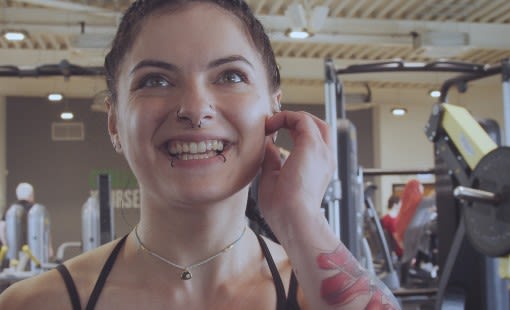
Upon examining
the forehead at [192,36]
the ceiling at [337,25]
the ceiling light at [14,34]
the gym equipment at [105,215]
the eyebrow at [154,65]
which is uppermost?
the ceiling at [337,25]

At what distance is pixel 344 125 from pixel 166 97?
10.4 ft

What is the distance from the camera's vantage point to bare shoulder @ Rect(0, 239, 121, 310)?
3.61 feet

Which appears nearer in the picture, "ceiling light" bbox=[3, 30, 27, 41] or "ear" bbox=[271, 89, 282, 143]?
"ear" bbox=[271, 89, 282, 143]

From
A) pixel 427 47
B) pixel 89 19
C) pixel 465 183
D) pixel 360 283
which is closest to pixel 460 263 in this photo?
pixel 465 183

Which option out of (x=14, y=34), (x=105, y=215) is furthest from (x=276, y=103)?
(x=14, y=34)

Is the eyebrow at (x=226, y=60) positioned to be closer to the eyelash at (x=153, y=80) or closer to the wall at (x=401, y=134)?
the eyelash at (x=153, y=80)

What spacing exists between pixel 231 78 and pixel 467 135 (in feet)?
9.46

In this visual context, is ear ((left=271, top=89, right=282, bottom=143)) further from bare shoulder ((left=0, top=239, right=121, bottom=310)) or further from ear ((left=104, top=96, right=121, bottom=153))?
bare shoulder ((left=0, top=239, right=121, bottom=310))

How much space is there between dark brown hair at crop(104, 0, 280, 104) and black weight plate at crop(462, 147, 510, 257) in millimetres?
2375

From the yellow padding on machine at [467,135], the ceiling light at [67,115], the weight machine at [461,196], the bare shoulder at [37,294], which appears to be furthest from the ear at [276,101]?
the ceiling light at [67,115]

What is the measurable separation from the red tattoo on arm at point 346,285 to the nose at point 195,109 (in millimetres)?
298

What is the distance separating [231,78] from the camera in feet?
3.47

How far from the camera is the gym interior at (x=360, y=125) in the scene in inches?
144

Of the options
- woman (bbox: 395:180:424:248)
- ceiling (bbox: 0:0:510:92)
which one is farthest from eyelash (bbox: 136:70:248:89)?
ceiling (bbox: 0:0:510:92)
